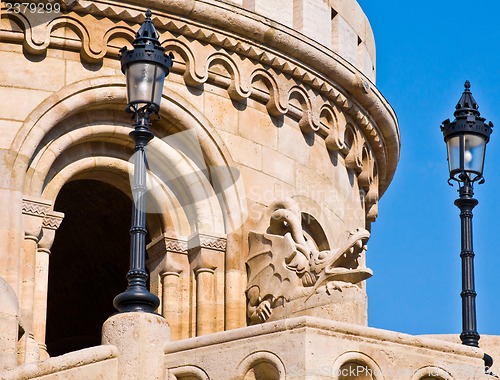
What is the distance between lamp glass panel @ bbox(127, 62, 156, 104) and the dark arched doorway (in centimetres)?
767

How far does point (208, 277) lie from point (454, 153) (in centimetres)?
321

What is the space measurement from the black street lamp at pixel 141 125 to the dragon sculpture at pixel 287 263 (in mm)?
2626

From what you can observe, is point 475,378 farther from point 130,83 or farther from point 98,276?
point 98,276

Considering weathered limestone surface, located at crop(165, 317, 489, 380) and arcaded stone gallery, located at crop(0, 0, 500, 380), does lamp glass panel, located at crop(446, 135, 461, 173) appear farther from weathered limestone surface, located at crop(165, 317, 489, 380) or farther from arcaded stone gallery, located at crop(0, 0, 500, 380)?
weathered limestone surface, located at crop(165, 317, 489, 380)

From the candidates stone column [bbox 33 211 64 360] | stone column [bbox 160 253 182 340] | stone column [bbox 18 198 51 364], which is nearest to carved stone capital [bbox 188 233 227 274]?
stone column [bbox 160 253 182 340]

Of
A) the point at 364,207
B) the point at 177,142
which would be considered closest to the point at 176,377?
the point at 177,142

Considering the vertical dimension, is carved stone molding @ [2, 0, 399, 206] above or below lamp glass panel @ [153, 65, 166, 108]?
above

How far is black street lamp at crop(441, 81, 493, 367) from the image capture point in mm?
Answer: 17312

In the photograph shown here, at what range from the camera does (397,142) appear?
77.4 ft

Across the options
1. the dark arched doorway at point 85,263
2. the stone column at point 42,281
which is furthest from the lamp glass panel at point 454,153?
the dark arched doorway at point 85,263

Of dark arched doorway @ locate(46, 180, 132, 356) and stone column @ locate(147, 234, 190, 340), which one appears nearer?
stone column @ locate(147, 234, 190, 340)

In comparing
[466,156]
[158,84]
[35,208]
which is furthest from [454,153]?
[35,208]

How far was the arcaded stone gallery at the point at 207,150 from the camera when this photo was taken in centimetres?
1791

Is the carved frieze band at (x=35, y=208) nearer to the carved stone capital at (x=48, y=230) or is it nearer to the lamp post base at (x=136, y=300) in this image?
the carved stone capital at (x=48, y=230)
